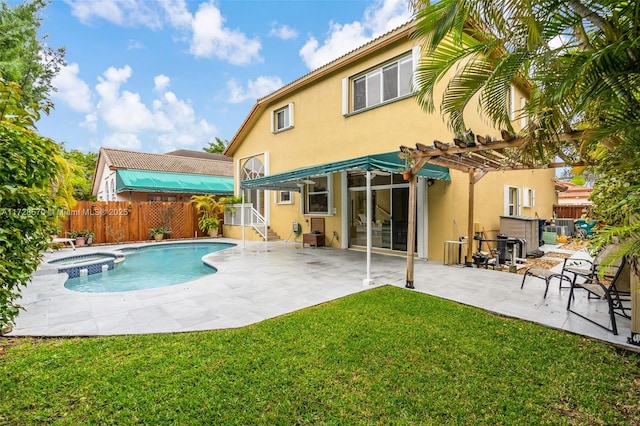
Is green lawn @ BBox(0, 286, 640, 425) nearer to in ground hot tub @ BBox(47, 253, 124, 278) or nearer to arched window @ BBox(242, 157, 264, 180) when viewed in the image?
in ground hot tub @ BBox(47, 253, 124, 278)

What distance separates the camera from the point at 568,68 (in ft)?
10.8

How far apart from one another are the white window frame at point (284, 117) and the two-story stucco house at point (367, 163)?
6 cm

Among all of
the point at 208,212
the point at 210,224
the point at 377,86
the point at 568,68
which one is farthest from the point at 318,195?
the point at 568,68

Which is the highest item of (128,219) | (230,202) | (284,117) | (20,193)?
(284,117)

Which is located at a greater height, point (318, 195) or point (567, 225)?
point (318, 195)

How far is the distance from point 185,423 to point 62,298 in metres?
5.92

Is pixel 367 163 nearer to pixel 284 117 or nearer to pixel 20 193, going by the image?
pixel 20 193

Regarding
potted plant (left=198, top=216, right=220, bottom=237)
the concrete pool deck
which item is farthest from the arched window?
the concrete pool deck

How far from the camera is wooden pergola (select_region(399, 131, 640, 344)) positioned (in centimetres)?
484

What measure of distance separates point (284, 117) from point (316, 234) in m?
7.52

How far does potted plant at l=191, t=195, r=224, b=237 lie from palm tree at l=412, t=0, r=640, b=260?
61.7 feet

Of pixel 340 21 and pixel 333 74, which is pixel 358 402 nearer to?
pixel 333 74

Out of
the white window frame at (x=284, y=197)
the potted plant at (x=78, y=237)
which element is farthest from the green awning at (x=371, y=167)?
the potted plant at (x=78, y=237)

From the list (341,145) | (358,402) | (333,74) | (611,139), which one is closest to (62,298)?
(358,402)
